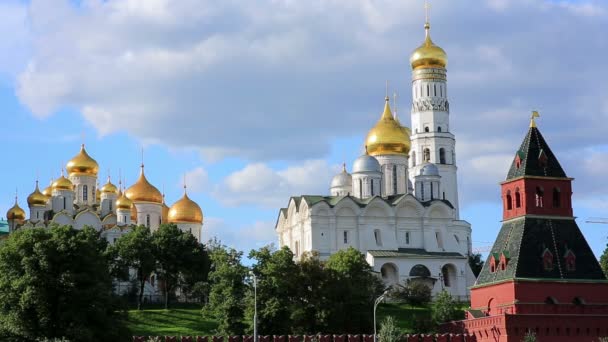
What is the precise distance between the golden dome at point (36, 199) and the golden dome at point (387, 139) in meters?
A: 26.9

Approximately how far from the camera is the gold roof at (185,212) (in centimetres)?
11538

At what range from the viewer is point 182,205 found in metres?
116

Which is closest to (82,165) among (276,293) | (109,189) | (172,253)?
(109,189)

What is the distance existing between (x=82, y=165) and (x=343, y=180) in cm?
2324

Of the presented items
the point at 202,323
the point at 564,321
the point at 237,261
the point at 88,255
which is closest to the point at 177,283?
the point at 202,323

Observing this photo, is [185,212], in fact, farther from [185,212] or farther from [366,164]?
[366,164]

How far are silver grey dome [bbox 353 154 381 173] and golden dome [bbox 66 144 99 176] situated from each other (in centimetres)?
2475

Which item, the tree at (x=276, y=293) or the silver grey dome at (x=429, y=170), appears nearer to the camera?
the tree at (x=276, y=293)

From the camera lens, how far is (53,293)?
64.8 meters

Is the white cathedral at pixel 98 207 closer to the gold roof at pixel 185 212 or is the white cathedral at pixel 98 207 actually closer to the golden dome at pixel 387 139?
the gold roof at pixel 185 212

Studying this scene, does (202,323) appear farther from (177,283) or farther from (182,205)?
(182,205)

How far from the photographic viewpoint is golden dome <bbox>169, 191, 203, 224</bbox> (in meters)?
115

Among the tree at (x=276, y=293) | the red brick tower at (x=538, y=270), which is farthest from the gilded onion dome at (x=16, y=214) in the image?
the red brick tower at (x=538, y=270)

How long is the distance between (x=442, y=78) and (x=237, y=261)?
39.6 meters
